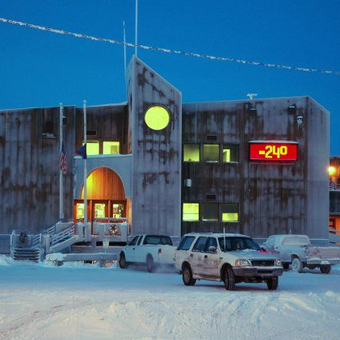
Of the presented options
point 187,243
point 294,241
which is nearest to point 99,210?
point 294,241

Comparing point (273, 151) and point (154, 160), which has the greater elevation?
point (273, 151)

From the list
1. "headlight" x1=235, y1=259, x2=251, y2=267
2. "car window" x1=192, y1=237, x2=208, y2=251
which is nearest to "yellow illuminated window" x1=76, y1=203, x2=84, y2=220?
"car window" x1=192, y1=237, x2=208, y2=251

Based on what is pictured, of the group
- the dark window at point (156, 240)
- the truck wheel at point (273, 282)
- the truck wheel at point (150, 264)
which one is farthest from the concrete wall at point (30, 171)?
the truck wheel at point (273, 282)

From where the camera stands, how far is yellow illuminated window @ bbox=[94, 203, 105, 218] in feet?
142

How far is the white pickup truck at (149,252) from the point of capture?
97.3 feet

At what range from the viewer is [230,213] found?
4269 cm

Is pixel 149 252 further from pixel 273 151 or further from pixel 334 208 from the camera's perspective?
pixel 334 208

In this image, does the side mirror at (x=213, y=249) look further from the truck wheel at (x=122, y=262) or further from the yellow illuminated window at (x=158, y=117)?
the yellow illuminated window at (x=158, y=117)

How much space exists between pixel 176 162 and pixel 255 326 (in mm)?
28357

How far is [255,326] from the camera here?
12.9 metres

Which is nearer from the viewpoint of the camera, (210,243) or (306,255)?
(210,243)

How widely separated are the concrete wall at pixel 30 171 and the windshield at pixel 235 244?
2102 centimetres

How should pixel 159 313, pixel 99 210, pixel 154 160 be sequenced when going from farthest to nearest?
pixel 99 210
pixel 154 160
pixel 159 313

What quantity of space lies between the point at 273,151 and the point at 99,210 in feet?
35.2
